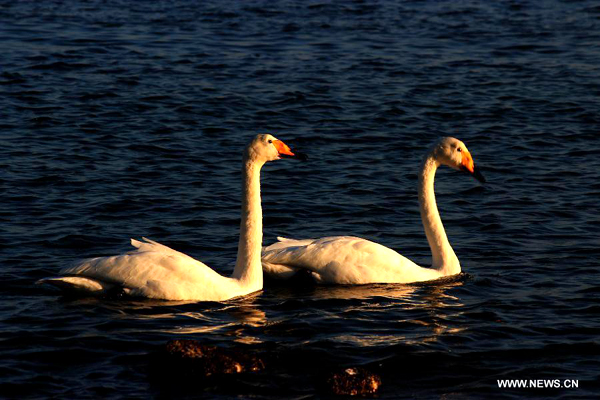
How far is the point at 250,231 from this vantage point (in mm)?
11570

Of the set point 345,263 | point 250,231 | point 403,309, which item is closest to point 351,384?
point 403,309

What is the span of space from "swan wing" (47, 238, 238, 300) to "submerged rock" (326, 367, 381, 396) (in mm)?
2692

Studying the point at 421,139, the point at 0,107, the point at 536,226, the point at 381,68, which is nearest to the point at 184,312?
the point at 536,226

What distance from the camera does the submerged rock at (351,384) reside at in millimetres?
8797

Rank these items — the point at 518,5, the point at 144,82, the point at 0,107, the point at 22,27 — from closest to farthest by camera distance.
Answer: the point at 0,107 → the point at 144,82 → the point at 22,27 → the point at 518,5

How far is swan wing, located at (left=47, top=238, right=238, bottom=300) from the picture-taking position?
36.2 ft

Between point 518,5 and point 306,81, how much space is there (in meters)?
11.3

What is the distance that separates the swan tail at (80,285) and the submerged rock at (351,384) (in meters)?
3.22

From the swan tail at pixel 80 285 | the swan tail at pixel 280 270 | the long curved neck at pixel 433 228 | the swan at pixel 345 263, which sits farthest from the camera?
the long curved neck at pixel 433 228

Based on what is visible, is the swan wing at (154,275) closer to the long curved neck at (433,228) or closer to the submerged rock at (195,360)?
the submerged rock at (195,360)

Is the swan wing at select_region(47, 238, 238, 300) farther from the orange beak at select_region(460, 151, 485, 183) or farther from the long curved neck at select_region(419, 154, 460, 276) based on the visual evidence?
the orange beak at select_region(460, 151, 485, 183)

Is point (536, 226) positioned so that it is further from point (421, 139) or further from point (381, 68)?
point (381, 68)

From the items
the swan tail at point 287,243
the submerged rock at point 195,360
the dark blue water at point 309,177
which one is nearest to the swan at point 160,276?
the dark blue water at point 309,177

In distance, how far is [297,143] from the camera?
733 inches
